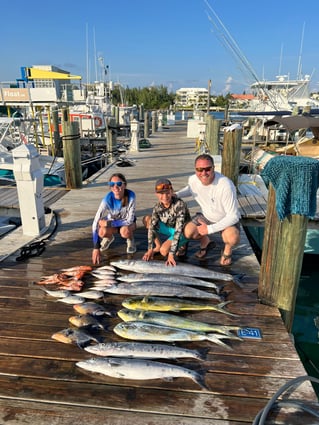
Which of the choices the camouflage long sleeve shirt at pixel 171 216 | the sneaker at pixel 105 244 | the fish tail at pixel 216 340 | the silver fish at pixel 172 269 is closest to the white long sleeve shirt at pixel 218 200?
the camouflage long sleeve shirt at pixel 171 216

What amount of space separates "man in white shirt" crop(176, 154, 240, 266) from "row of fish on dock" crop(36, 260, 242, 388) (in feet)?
1.54

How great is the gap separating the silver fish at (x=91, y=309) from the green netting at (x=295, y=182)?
73.5 inches

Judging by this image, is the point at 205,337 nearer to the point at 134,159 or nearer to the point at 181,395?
the point at 181,395

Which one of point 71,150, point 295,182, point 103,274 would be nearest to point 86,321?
point 103,274

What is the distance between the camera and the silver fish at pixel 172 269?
11.8ft

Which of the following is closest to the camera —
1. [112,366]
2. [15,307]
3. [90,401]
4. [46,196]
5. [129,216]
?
[90,401]

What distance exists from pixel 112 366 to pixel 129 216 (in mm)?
2221

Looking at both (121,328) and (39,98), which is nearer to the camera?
(121,328)

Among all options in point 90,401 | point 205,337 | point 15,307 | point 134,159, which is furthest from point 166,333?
point 134,159

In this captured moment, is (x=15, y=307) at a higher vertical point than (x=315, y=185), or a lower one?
lower

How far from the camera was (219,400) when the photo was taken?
2.10 metres

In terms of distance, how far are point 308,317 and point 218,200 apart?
3231 mm

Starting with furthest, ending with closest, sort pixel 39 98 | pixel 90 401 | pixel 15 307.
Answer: pixel 39 98, pixel 15 307, pixel 90 401

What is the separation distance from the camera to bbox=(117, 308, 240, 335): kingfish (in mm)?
2713
